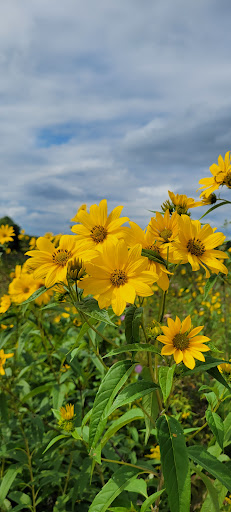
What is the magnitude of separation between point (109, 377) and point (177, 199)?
0.68 m

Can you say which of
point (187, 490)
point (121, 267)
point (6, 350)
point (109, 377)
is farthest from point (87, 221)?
point (6, 350)

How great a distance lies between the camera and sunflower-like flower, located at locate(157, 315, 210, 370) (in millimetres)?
1087

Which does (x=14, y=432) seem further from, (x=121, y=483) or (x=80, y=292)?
(x=80, y=292)

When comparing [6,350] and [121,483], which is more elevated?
[6,350]

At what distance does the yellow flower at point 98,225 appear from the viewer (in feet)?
4.02

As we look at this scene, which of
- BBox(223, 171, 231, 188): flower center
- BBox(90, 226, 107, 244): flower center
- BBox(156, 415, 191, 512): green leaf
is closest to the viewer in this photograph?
BBox(156, 415, 191, 512): green leaf

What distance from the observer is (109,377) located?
3.44 ft

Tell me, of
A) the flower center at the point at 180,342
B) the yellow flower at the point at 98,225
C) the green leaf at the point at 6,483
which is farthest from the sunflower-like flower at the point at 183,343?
the green leaf at the point at 6,483

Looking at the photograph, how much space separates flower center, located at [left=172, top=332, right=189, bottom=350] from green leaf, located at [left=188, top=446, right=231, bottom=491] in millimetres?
334

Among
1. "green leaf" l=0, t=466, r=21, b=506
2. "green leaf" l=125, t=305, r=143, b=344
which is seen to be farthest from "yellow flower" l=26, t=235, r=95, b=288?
"green leaf" l=0, t=466, r=21, b=506

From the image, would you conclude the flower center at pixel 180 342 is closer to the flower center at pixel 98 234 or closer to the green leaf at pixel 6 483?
the flower center at pixel 98 234

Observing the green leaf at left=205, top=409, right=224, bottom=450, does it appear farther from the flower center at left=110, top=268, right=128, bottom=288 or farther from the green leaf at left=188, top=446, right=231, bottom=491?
the flower center at left=110, top=268, right=128, bottom=288

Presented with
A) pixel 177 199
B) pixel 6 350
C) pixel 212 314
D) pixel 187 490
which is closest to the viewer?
pixel 187 490

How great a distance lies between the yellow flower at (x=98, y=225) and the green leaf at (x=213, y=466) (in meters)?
0.72
